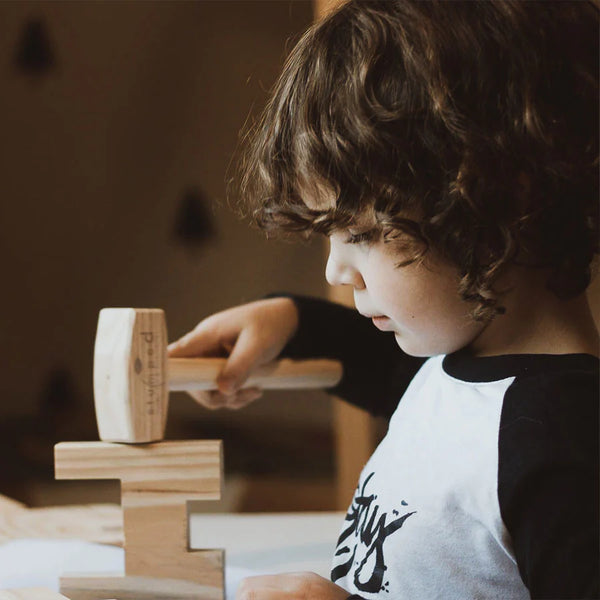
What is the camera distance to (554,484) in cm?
37

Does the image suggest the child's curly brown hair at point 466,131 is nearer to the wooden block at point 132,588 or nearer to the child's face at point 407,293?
the child's face at point 407,293

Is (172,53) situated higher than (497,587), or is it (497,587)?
(172,53)

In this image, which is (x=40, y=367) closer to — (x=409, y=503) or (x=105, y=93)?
(x=105, y=93)

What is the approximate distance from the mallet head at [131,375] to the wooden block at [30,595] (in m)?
0.10

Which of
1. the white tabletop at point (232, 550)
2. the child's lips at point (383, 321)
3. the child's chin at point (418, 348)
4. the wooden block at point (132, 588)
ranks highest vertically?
the child's lips at point (383, 321)

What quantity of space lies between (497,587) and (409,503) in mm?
61

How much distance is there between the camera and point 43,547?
24.2 inches

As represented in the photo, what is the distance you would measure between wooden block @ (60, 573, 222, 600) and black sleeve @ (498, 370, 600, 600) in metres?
0.21

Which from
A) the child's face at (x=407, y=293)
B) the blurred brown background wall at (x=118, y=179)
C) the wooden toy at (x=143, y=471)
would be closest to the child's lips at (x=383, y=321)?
the child's face at (x=407, y=293)

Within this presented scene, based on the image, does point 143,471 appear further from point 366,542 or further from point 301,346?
point 301,346

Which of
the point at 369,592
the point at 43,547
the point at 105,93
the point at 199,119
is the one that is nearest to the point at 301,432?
the point at 199,119

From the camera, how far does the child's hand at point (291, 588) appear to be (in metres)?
0.44

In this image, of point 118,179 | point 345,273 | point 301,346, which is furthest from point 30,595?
point 118,179

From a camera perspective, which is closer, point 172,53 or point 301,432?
point 172,53
